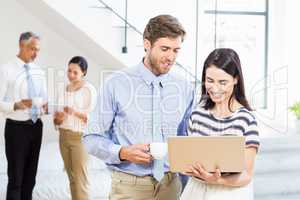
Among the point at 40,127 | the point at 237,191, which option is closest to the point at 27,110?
the point at 40,127

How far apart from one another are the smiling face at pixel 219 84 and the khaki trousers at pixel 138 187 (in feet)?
1.26

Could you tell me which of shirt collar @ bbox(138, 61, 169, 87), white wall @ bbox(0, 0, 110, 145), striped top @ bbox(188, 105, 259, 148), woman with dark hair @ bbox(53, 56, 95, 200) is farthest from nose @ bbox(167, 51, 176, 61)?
white wall @ bbox(0, 0, 110, 145)

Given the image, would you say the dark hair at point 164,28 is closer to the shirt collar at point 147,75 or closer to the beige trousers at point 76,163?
the shirt collar at point 147,75

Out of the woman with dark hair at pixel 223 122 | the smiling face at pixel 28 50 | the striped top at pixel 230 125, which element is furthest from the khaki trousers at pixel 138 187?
the smiling face at pixel 28 50

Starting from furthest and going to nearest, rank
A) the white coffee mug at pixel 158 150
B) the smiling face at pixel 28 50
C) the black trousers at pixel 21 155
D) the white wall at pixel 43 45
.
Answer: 1. the white wall at pixel 43 45
2. the smiling face at pixel 28 50
3. the black trousers at pixel 21 155
4. the white coffee mug at pixel 158 150

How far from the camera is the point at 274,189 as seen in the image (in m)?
3.82

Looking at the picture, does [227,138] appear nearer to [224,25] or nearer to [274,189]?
[274,189]

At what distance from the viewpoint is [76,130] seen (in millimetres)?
3609

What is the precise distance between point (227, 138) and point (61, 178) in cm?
262

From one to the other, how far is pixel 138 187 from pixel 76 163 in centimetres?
190

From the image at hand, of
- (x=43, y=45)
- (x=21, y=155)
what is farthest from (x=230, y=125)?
(x=43, y=45)

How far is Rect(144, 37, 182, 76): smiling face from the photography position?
177 centimetres

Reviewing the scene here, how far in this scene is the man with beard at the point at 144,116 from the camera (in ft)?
5.83

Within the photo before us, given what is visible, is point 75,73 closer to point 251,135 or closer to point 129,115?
point 129,115
